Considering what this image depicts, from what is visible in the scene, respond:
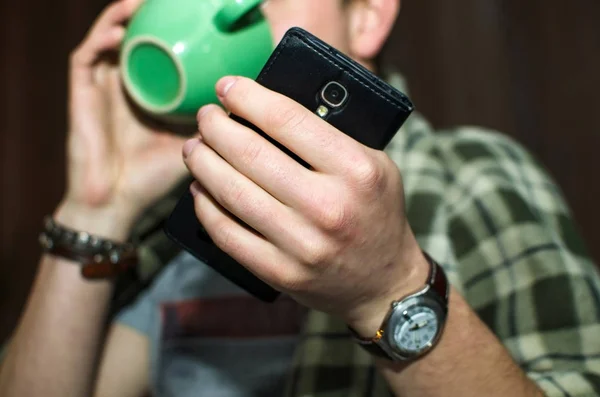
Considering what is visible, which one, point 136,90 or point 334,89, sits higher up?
point 334,89

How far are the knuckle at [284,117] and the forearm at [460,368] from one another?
0.81 feet

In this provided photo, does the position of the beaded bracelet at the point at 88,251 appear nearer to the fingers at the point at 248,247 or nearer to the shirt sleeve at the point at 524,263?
the fingers at the point at 248,247

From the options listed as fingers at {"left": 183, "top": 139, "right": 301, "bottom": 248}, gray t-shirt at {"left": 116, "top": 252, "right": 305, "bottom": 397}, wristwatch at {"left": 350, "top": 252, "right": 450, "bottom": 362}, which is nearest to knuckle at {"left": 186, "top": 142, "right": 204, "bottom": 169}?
fingers at {"left": 183, "top": 139, "right": 301, "bottom": 248}

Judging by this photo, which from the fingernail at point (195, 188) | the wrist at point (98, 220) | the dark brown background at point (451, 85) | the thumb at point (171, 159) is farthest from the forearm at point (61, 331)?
the dark brown background at point (451, 85)

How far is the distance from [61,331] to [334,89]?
542 millimetres

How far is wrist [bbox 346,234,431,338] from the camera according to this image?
496mm

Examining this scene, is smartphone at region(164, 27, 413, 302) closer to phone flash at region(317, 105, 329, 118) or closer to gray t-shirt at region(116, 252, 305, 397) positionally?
phone flash at region(317, 105, 329, 118)

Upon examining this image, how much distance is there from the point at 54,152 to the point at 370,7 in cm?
103

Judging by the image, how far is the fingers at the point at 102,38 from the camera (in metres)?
0.76

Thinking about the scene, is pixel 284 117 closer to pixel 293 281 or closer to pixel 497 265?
pixel 293 281

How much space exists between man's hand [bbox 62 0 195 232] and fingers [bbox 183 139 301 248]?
35 centimetres

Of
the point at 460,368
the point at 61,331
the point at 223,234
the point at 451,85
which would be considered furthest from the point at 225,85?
the point at 451,85

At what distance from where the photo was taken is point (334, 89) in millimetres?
473

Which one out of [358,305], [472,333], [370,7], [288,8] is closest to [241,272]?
[358,305]
